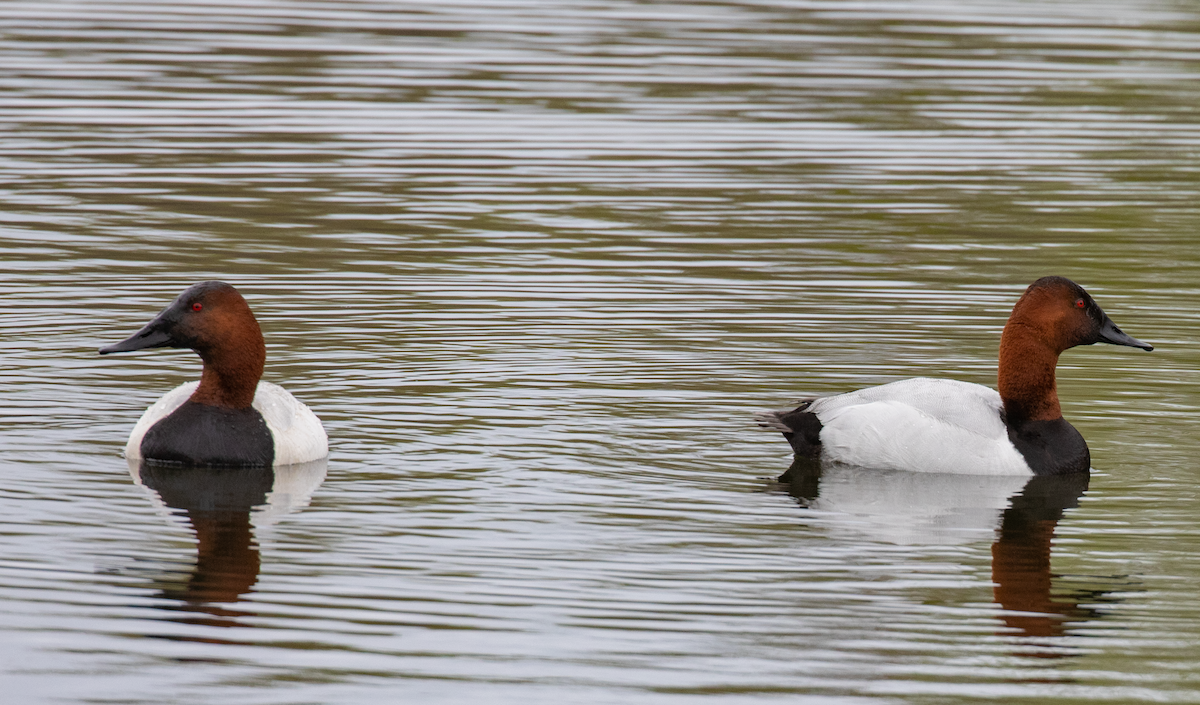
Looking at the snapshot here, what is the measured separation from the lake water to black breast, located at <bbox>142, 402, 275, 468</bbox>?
13cm

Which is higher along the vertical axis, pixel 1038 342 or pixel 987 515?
pixel 1038 342

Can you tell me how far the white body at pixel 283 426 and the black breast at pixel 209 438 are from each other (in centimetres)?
5

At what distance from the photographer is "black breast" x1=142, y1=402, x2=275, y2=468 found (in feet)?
32.1

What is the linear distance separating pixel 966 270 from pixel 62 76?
537 inches

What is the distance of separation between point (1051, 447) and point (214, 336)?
14.4ft

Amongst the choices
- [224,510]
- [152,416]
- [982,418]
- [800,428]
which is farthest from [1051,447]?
[152,416]

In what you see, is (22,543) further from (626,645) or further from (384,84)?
(384,84)

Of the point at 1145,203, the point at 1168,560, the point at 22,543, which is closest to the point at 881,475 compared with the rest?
the point at 1168,560

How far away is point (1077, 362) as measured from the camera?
12.6m

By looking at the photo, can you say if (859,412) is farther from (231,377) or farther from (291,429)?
(231,377)

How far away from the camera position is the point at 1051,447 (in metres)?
10.0

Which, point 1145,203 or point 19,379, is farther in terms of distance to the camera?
point 1145,203

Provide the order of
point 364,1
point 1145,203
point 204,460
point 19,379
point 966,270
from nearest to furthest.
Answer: point 204,460
point 19,379
point 966,270
point 1145,203
point 364,1

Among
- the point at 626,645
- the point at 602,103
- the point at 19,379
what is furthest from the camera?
the point at 602,103
